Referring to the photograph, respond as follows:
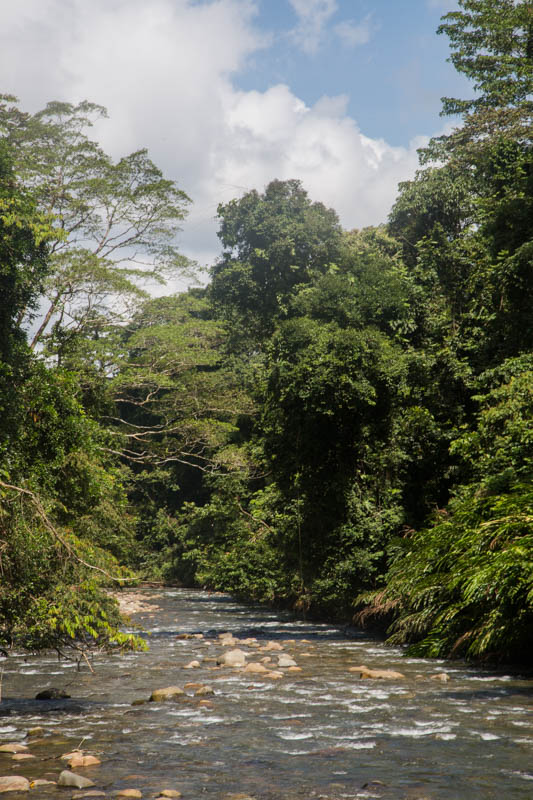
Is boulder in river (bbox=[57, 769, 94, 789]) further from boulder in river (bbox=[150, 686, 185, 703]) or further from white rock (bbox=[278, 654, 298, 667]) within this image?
white rock (bbox=[278, 654, 298, 667])

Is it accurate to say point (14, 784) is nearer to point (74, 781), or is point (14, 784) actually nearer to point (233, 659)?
→ point (74, 781)

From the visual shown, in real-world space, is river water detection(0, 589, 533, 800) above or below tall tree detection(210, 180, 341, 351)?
below

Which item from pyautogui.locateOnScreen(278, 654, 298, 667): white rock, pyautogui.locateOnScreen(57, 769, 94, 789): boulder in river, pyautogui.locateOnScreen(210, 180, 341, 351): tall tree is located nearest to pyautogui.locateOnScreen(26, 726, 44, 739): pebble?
pyautogui.locateOnScreen(57, 769, 94, 789): boulder in river

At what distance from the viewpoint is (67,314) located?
2031cm

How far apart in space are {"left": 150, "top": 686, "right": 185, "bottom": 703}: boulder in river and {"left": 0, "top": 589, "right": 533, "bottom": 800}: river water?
182 mm

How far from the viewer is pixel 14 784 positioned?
4797 millimetres

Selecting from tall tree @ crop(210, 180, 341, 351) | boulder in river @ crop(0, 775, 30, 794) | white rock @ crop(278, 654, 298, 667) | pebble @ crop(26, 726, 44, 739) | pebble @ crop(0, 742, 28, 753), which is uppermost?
tall tree @ crop(210, 180, 341, 351)

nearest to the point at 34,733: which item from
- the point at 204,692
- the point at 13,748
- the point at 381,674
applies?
the point at 13,748

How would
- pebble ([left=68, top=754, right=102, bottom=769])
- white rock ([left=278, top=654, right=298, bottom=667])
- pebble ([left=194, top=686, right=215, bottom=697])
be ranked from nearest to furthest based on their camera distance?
pebble ([left=68, top=754, right=102, bottom=769]), pebble ([left=194, top=686, right=215, bottom=697]), white rock ([left=278, top=654, right=298, bottom=667])

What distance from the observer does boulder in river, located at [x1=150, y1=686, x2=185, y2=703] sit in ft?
26.8

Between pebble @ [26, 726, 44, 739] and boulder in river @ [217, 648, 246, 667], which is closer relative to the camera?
pebble @ [26, 726, 44, 739]

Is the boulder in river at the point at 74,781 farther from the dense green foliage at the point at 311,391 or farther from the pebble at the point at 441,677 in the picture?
the pebble at the point at 441,677

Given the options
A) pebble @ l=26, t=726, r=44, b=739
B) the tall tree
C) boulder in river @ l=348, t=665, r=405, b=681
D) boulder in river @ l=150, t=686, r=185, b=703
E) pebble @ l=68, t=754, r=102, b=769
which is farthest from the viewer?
the tall tree

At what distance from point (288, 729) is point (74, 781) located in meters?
2.36
